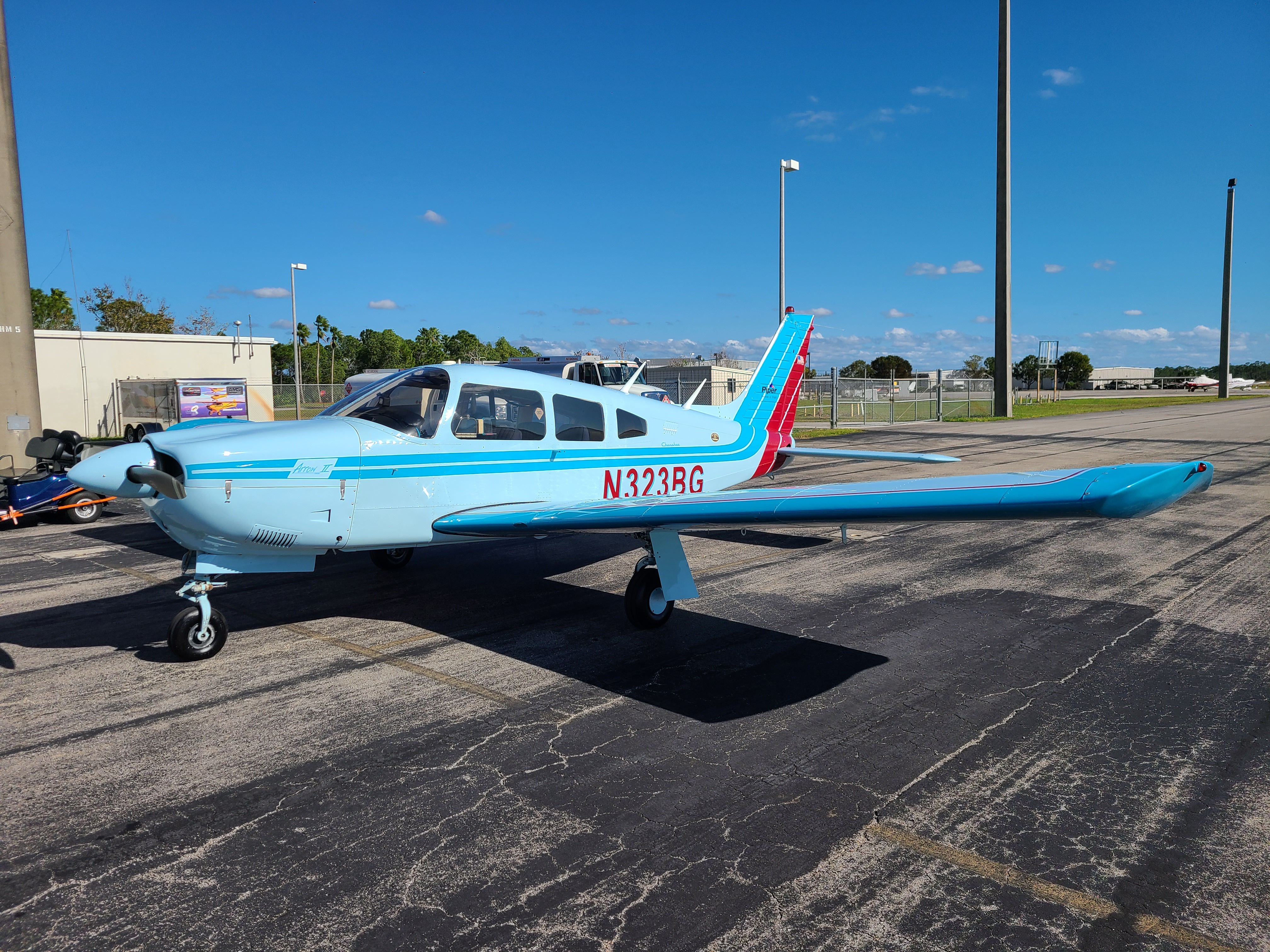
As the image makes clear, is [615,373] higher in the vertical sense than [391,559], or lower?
higher

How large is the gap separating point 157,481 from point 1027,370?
137973mm

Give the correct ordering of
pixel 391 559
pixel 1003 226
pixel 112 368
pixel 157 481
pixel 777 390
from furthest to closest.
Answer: pixel 1003 226 → pixel 112 368 → pixel 777 390 → pixel 391 559 → pixel 157 481

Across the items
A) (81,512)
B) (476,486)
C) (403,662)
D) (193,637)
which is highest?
(476,486)

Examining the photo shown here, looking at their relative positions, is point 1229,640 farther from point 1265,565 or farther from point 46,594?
point 46,594

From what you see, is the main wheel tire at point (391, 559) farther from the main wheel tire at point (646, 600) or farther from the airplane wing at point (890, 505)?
the main wheel tire at point (646, 600)

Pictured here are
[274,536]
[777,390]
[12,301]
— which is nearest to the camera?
[274,536]

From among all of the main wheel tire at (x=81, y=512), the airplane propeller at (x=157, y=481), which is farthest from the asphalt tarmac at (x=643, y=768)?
the main wheel tire at (x=81, y=512)

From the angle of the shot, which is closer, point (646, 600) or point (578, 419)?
point (646, 600)

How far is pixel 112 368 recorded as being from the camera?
3112 cm

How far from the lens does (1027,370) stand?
126188mm

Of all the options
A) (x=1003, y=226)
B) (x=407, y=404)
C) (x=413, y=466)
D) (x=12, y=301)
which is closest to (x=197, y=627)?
(x=413, y=466)

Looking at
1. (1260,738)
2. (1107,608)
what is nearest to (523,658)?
(1260,738)

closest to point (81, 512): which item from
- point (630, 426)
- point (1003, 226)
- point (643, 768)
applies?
point (630, 426)

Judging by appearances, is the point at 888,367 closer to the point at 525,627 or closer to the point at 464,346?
the point at 464,346
